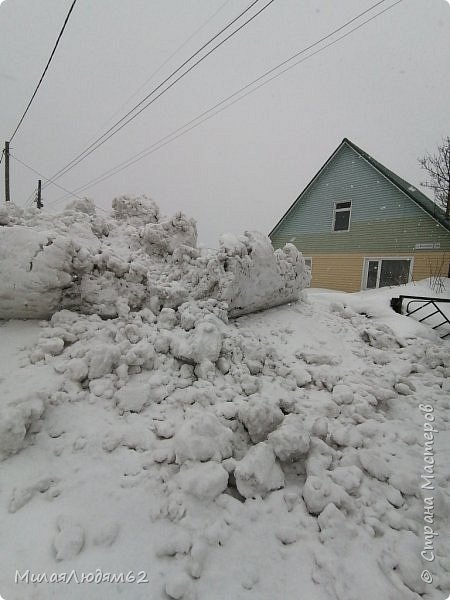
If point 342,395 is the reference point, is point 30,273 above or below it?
above

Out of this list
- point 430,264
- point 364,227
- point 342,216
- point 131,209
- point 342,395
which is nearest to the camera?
point 342,395

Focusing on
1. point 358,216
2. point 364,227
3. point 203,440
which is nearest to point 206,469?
point 203,440

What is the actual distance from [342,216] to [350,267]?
90.3 inches

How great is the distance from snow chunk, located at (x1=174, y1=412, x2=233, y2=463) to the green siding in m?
10.9

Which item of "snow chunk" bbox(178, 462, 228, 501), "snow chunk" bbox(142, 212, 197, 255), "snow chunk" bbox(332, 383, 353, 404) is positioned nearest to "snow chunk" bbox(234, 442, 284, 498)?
"snow chunk" bbox(178, 462, 228, 501)

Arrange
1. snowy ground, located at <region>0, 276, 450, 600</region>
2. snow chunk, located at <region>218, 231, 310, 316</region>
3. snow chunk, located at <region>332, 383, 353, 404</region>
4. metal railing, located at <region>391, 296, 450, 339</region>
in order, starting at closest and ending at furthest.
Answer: snowy ground, located at <region>0, 276, 450, 600</region> < snow chunk, located at <region>332, 383, 353, 404</region> < snow chunk, located at <region>218, 231, 310, 316</region> < metal railing, located at <region>391, 296, 450, 339</region>

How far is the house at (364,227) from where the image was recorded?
977 cm

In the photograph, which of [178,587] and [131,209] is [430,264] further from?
[178,587]

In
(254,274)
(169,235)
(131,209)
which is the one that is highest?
(131,209)

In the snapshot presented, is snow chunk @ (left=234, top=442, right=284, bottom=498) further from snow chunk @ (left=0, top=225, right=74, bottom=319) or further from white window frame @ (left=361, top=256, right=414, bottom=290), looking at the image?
white window frame @ (left=361, top=256, right=414, bottom=290)

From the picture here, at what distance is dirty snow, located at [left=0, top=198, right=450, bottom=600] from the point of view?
1.41m

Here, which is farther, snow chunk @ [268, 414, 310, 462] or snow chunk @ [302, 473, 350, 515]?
snow chunk @ [268, 414, 310, 462]

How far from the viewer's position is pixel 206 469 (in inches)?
70.6

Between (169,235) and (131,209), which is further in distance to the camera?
(131,209)
